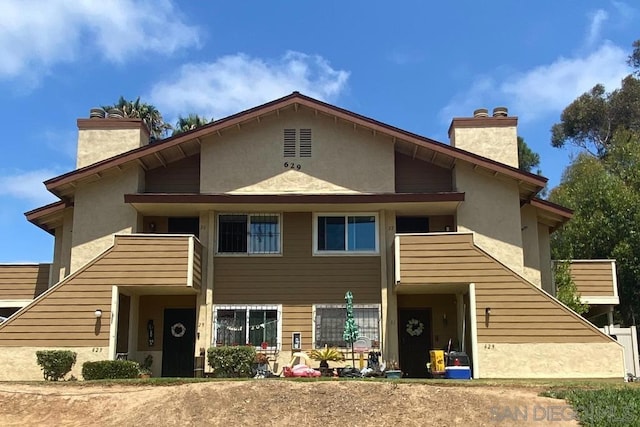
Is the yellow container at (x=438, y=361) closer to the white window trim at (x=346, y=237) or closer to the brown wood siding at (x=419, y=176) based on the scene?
the white window trim at (x=346, y=237)

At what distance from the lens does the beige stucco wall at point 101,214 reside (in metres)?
20.7

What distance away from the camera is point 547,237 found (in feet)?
76.2

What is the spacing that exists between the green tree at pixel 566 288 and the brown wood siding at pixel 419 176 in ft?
14.6

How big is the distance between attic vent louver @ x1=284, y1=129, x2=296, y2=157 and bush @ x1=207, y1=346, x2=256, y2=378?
6057 mm

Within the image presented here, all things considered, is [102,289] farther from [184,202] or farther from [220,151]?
[220,151]

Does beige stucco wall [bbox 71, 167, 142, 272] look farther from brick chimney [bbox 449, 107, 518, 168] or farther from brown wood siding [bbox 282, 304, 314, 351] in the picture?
brick chimney [bbox 449, 107, 518, 168]

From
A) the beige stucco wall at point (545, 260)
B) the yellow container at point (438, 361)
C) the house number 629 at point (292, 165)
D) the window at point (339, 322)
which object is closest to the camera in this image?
the yellow container at point (438, 361)

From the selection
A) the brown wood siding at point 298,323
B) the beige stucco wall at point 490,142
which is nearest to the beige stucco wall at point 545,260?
the beige stucco wall at point 490,142

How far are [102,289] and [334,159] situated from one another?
7489 mm

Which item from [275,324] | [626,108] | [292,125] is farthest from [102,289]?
[626,108]

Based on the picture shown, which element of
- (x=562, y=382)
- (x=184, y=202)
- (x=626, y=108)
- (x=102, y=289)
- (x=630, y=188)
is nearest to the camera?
(x=562, y=382)

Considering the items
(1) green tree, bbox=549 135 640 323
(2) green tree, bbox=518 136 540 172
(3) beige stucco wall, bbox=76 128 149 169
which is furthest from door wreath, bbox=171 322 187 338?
(2) green tree, bbox=518 136 540 172

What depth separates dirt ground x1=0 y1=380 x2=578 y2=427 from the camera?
13.4 meters

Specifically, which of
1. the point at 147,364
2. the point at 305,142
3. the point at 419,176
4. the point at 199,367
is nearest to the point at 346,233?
the point at 419,176
